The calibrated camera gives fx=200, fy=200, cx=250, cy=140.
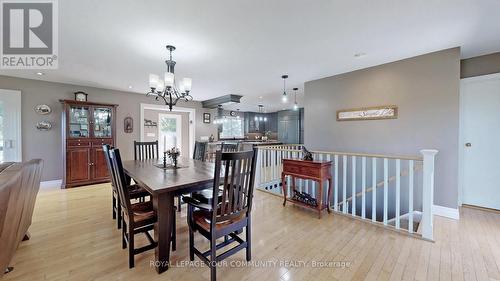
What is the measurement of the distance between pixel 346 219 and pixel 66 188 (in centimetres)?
534

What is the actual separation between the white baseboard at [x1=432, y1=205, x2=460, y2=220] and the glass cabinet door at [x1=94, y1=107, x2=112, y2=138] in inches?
254

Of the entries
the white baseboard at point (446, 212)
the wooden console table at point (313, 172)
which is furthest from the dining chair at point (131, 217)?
the white baseboard at point (446, 212)

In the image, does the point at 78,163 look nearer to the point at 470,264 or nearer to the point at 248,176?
the point at 248,176

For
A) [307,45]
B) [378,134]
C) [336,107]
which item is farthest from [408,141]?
[307,45]

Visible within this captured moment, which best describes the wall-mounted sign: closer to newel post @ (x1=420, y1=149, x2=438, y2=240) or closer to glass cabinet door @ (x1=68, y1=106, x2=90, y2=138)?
newel post @ (x1=420, y1=149, x2=438, y2=240)

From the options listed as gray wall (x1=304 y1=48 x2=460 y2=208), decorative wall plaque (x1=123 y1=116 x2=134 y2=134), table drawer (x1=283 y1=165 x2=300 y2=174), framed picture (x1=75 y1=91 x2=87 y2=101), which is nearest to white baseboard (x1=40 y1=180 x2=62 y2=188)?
decorative wall plaque (x1=123 y1=116 x2=134 y2=134)

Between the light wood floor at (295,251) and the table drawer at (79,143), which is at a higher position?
the table drawer at (79,143)

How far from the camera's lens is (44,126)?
4289 millimetres

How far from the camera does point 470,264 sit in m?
1.82

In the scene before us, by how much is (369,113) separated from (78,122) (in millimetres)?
5974

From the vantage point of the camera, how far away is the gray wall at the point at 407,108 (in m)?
2.83

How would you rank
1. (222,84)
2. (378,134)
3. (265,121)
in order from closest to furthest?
(378,134) < (222,84) < (265,121)

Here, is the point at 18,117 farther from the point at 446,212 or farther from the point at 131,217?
the point at 446,212

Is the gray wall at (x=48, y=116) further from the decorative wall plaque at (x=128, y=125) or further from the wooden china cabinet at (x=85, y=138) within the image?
the wooden china cabinet at (x=85, y=138)
